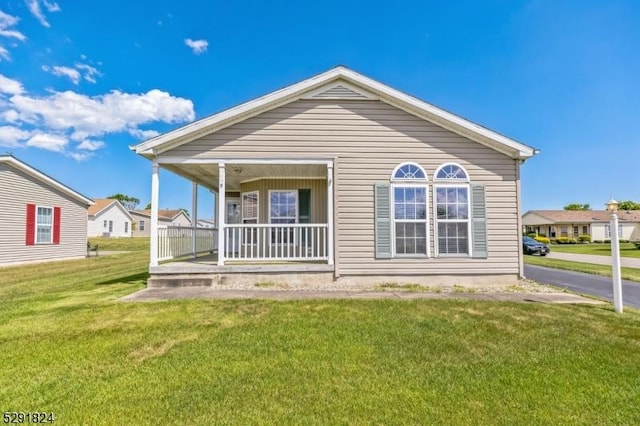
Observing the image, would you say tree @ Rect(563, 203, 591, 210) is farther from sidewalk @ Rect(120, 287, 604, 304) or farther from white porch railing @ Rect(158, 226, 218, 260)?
white porch railing @ Rect(158, 226, 218, 260)

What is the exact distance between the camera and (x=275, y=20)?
1442cm

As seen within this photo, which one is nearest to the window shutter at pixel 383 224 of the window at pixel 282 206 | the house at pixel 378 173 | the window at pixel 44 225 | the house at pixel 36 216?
the house at pixel 378 173

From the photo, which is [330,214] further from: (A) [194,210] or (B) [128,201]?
(B) [128,201]

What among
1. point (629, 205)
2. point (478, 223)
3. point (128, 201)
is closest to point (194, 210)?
point (478, 223)

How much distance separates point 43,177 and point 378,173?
54.4 feet

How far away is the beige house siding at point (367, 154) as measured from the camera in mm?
8016

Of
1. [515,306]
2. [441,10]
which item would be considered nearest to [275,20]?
[441,10]

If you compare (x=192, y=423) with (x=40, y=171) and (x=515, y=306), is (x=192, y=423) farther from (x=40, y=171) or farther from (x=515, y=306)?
(x=40, y=171)

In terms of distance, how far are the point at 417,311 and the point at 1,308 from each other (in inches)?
303

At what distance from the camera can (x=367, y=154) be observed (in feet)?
26.8

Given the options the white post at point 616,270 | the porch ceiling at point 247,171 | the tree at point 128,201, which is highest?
the tree at point 128,201

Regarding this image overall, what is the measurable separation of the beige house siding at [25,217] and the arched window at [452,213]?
17192 mm

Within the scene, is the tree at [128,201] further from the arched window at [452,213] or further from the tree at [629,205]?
the tree at [629,205]

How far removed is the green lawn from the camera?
2738 millimetres
